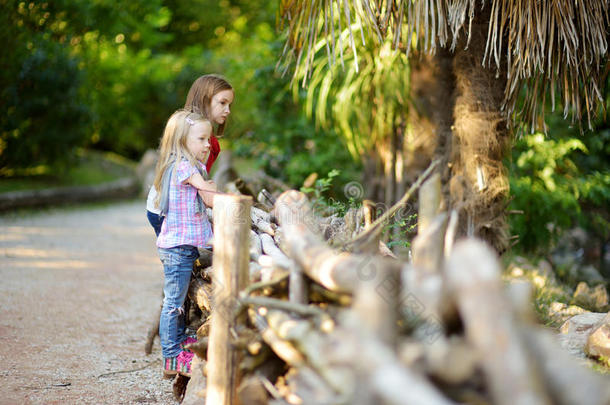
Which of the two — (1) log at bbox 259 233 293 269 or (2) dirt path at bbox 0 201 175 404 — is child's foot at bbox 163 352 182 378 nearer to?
(2) dirt path at bbox 0 201 175 404

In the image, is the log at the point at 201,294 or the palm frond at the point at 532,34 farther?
the palm frond at the point at 532,34

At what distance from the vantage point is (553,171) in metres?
6.46

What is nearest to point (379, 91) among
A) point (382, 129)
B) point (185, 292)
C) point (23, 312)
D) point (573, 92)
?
point (382, 129)

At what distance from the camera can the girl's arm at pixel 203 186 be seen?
3.04 m

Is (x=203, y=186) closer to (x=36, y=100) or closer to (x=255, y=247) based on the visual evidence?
(x=255, y=247)

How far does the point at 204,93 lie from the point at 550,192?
406cm

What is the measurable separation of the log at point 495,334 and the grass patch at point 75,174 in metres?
9.22

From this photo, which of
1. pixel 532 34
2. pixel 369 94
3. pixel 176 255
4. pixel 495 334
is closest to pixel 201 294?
pixel 176 255

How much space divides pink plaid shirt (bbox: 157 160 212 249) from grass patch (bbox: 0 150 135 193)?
728cm

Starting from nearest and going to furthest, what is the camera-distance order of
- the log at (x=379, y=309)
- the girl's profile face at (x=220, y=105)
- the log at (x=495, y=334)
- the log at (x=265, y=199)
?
the log at (x=495, y=334), the log at (x=379, y=309), the girl's profile face at (x=220, y=105), the log at (x=265, y=199)

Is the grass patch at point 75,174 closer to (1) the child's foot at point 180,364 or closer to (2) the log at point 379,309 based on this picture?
(1) the child's foot at point 180,364

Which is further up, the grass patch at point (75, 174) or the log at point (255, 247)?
the grass patch at point (75, 174)

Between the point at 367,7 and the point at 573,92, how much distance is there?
4.68 ft

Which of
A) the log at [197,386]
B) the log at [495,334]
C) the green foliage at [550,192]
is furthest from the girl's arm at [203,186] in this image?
the green foliage at [550,192]
